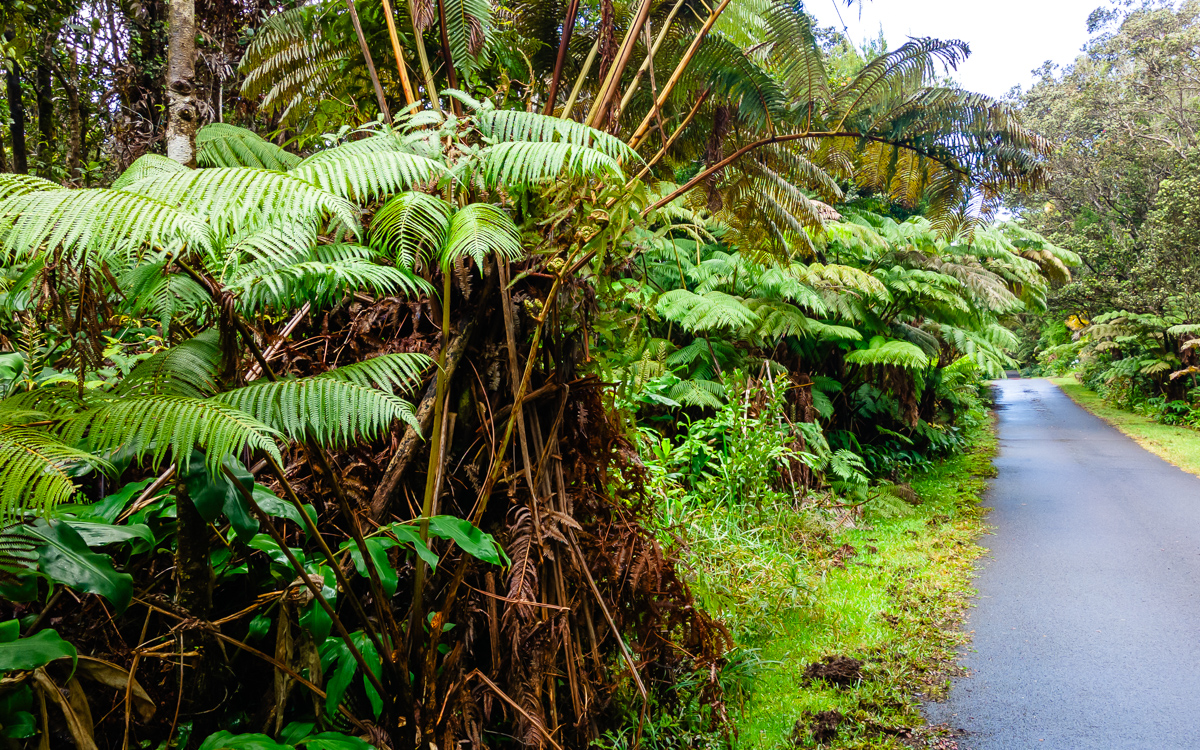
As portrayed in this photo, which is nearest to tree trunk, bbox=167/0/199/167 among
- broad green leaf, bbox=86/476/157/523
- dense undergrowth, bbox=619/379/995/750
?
broad green leaf, bbox=86/476/157/523

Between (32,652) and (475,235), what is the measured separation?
1213 millimetres

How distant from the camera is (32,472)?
1108 mm

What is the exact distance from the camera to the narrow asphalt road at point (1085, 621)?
3408 millimetres

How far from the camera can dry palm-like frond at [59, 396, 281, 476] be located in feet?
4.00

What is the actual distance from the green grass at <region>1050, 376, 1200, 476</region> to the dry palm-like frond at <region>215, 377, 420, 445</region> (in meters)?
12.6

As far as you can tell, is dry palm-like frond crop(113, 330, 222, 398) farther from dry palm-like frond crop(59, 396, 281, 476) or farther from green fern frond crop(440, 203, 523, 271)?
green fern frond crop(440, 203, 523, 271)

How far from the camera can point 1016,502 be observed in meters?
8.45

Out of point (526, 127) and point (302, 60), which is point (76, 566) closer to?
point (526, 127)

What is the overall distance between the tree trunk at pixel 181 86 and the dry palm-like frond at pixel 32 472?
9.06ft

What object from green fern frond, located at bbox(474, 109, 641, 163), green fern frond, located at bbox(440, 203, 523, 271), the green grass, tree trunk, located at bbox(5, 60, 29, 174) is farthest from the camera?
the green grass

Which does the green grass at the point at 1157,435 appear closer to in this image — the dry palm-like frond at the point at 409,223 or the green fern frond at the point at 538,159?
the green fern frond at the point at 538,159

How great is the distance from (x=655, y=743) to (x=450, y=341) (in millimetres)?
1803

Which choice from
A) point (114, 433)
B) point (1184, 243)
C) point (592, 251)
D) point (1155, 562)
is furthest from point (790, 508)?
point (1184, 243)

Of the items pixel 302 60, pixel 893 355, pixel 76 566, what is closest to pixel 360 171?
pixel 76 566
